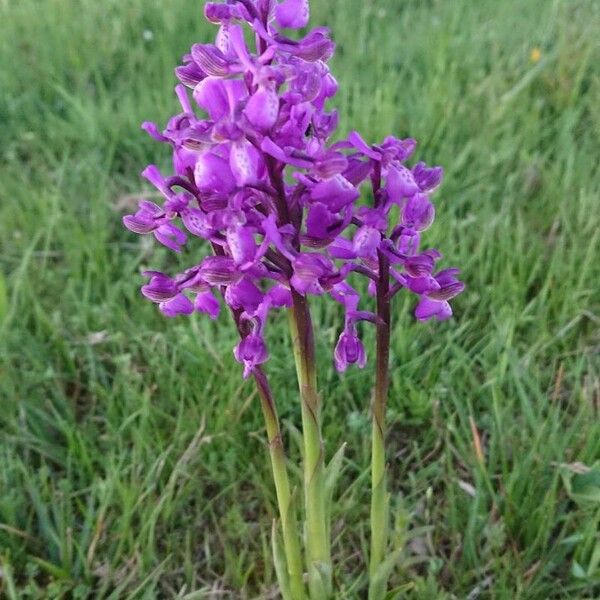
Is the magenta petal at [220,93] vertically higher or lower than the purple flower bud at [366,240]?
higher

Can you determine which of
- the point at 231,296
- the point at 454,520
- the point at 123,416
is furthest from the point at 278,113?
the point at 123,416

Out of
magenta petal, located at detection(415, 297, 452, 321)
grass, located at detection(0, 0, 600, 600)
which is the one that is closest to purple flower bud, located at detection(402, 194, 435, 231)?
magenta petal, located at detection(415, 297, 452, 321)

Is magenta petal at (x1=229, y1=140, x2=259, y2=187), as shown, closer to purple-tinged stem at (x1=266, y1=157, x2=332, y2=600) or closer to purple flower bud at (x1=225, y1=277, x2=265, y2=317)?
purple-tinged stem at (x1=266, y1=157, x2=332, y2=600)

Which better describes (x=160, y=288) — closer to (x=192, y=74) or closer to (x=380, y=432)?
(x=192, y=74)

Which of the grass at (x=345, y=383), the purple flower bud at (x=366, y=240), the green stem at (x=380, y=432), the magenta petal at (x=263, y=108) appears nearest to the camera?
Answer: the magenta petal at (x=263, y=108)

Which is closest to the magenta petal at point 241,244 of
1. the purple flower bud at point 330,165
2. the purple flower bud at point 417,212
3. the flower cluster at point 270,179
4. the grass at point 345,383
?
the flower cluster at point 270,179

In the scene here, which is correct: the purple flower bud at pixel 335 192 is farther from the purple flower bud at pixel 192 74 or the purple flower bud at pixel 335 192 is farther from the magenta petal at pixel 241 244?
the purple flower bud at pixel 192 74

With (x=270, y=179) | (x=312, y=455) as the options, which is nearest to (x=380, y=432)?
(x=312, y=455)
